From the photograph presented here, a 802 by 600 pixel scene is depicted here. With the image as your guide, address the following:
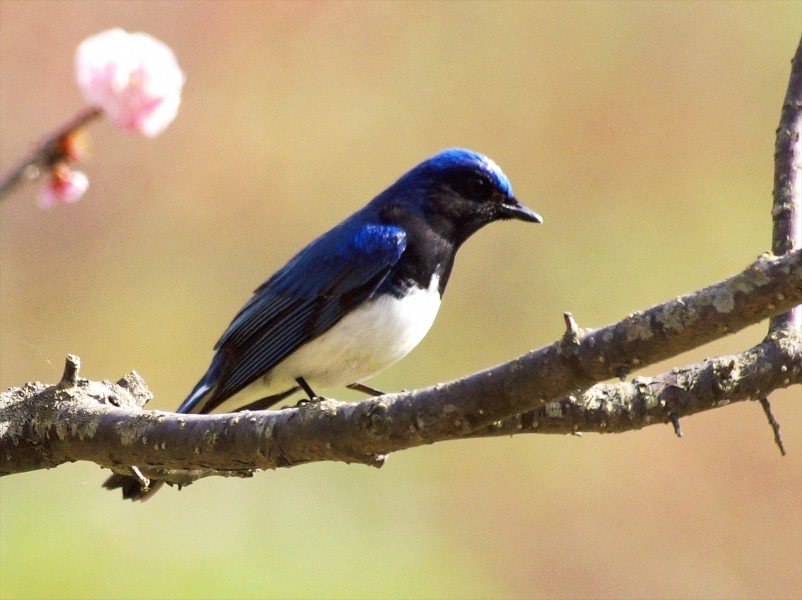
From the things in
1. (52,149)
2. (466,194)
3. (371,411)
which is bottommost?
(371,411)

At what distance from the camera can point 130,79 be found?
1.62 m

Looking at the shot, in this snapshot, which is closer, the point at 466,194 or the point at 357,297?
the point at 357,297

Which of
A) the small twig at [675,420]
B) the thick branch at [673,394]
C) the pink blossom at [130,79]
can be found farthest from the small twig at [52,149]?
the small twig at [675,420]

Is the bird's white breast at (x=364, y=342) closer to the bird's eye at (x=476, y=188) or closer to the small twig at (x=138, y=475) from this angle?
the bird's eye at (x=476, y=188)

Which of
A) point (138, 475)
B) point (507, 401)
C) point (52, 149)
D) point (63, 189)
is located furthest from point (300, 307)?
point (52, 149)

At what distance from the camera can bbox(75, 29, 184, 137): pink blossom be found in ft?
5.02

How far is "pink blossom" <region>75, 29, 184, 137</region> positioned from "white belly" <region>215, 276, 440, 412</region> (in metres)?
1.91

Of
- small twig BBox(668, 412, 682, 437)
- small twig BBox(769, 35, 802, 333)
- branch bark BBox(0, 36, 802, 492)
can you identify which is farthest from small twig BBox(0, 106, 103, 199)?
small twig BBox(769, 35, 802, 333)

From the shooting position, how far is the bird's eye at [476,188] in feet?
13.2

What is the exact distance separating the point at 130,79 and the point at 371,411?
80 centimetres

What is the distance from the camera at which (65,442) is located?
97.7 inches

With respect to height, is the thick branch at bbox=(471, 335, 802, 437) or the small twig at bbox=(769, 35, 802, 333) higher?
the small twig at bbox=(769, 35, 802, 333)

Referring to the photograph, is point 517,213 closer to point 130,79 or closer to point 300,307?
point 300,307

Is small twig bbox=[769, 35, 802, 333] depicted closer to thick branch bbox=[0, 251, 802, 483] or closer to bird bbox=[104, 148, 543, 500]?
thick branch bbox=[0, 251, 802, 483]
